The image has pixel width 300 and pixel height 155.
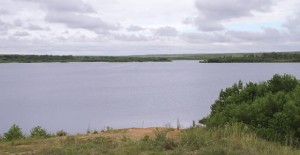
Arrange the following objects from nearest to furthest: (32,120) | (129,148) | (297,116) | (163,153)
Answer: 1. (163,153)
2. (129,148)
3. (297,116)
4. (32,120)

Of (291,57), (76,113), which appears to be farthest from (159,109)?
(291,57)

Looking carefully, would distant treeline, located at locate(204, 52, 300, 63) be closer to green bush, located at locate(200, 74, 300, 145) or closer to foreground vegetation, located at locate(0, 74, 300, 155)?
green bush, located at locate(200, 74, 300, 145)

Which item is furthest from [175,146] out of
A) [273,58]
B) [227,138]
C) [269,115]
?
[273,58]

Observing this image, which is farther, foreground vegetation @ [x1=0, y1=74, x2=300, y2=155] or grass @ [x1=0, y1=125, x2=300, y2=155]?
foreground vegetation @ [x1=0, y1=74, x2=300, y2=155]

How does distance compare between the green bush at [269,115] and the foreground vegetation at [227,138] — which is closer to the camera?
the foreground vegetation at [227,138]

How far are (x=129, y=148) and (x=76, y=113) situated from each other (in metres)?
27.7

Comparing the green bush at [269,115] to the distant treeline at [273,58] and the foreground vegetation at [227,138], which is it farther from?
the distant treeline at [273,58]

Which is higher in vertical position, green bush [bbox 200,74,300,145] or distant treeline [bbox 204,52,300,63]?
green bush [bbox 200,74,300,145]

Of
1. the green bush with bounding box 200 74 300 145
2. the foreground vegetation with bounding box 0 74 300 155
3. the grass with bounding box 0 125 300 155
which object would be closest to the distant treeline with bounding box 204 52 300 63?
the green bush with bounding box 200 74 300 145

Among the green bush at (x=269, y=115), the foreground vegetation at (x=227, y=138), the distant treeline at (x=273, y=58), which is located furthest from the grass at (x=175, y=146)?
the distant treeline at (x=273, y=58)

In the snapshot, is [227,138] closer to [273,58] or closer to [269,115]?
[269,115]

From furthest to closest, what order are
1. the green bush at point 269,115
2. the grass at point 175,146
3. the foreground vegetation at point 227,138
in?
the green bush at point 269,115 < the foreground vegetation at point 227,138 < the grass at point 175,146

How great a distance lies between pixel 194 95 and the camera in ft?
149

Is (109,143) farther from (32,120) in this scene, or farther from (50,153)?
(32,120)
